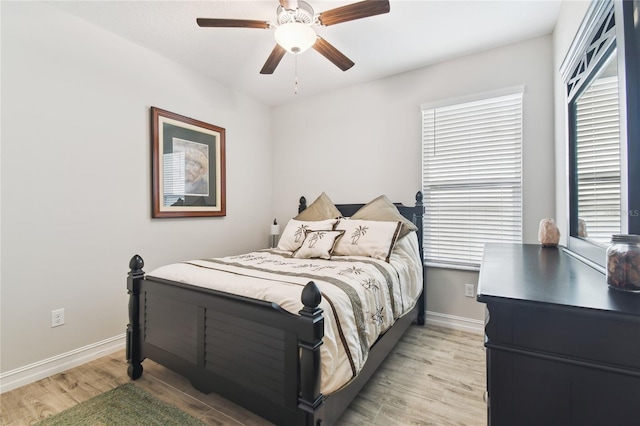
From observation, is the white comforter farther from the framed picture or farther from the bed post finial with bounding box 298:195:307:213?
the bed post finial with bounding box 298:195:307:213

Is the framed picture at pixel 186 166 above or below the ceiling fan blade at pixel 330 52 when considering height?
below

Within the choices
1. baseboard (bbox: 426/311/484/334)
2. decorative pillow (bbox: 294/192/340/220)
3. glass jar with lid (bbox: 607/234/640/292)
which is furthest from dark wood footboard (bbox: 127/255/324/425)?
baseboard (bbox: 426/311/484/334)

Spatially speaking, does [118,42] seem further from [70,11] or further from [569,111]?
[569,111]

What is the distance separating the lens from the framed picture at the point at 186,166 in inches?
111

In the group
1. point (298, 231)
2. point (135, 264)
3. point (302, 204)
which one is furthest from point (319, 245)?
point (135, 264)

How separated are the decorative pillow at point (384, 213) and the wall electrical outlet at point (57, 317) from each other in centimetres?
263

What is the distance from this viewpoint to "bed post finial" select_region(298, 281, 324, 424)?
4.22ft

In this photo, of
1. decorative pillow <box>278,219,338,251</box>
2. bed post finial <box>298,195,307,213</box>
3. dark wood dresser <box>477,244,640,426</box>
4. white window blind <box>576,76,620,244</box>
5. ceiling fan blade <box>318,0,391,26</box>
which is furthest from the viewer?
bed post finial <box>298,195,307,213</box>

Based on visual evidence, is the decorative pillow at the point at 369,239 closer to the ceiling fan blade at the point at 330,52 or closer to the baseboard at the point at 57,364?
the ceiling fan blade at the point at 330,52

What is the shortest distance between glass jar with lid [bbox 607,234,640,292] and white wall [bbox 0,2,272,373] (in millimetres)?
3126

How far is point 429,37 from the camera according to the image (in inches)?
102

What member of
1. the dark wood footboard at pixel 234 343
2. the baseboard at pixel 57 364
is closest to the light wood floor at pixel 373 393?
the baseboard at pixel 57 364

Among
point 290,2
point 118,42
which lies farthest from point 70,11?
Result: point 290,2

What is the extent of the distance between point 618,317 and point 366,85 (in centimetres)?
332
